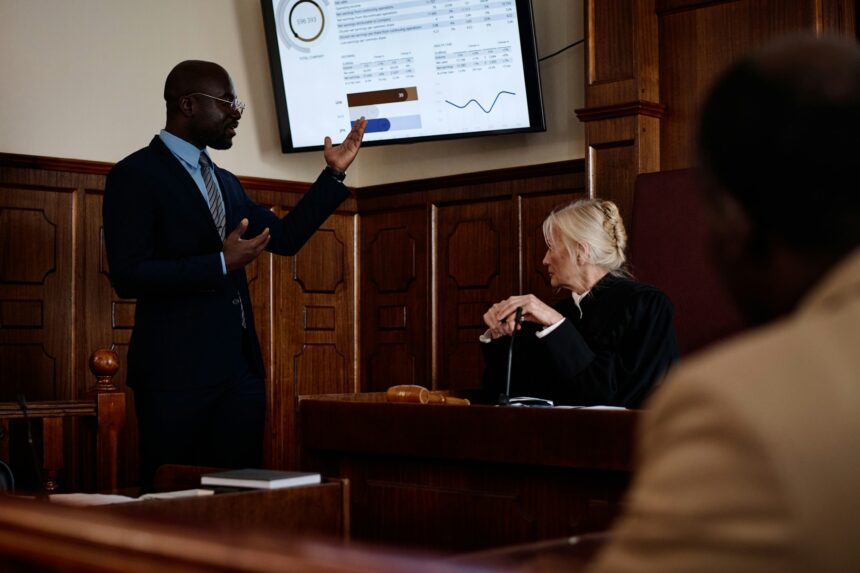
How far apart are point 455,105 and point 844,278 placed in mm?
4444

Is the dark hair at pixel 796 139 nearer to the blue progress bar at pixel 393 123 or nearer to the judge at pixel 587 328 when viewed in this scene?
the judge at pixel 587 328

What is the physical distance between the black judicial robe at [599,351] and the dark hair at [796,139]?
8.72ft

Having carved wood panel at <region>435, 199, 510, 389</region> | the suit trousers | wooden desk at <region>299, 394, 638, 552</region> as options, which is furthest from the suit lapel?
carved wood panel at <region>435, 199, 510, 389</region>

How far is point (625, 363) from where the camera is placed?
11.3ft

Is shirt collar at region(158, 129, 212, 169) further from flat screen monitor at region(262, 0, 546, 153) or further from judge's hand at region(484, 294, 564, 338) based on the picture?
flat screen monitor at region(262, 0, 546, 153)

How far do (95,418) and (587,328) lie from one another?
158 centimetres

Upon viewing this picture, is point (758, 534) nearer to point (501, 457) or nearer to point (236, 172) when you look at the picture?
point (501, 457)

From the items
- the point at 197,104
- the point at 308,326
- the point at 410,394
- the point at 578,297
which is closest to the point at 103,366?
the point at 197,104

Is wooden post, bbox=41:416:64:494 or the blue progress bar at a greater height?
the blue progress bar

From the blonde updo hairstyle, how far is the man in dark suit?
3.07 feet

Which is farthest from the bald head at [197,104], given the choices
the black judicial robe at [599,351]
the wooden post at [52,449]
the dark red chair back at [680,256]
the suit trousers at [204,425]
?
the dark red chair back at [680,256]

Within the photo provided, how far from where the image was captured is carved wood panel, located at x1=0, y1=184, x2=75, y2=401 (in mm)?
4602

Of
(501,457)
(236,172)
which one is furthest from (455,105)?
(501,457)

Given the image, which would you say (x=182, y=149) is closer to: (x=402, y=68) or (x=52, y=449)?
(x=52, y=449)
